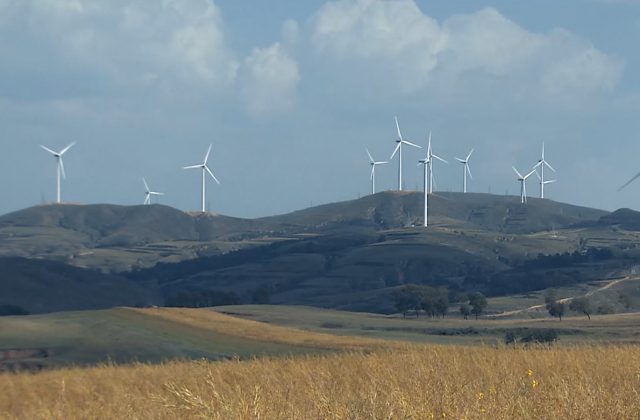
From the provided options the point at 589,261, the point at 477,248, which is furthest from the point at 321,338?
the point at 477,248

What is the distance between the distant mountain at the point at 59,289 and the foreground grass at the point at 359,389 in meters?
74.0

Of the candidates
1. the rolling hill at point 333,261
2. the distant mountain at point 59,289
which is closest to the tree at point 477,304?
the rolling hill at point 333,261

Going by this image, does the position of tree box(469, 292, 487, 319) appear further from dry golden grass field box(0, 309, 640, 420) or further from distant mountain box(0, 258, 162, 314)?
dry golden grass field box(0, 309, 640, 420)

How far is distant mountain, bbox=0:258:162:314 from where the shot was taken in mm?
90750

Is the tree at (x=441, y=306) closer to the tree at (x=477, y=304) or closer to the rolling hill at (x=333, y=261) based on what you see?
the tree at (x=477, y=304)

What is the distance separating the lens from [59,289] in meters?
97.7

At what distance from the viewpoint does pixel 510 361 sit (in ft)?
53.9

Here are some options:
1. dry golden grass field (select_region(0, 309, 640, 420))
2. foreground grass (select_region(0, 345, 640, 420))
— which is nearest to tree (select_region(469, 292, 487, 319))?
dry golden grass field (select_region(0, 309, 640, 420))

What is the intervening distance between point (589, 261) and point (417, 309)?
4792cm

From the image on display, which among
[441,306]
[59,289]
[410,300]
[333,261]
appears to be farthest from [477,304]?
[333,261]

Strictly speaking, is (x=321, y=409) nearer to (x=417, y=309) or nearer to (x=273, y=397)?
(x=273, y=397)

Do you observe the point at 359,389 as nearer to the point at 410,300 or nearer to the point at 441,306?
the point at 441,306

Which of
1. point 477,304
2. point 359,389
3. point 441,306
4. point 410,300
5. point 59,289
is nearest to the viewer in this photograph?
point 359,389

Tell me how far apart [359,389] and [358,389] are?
18 mm
